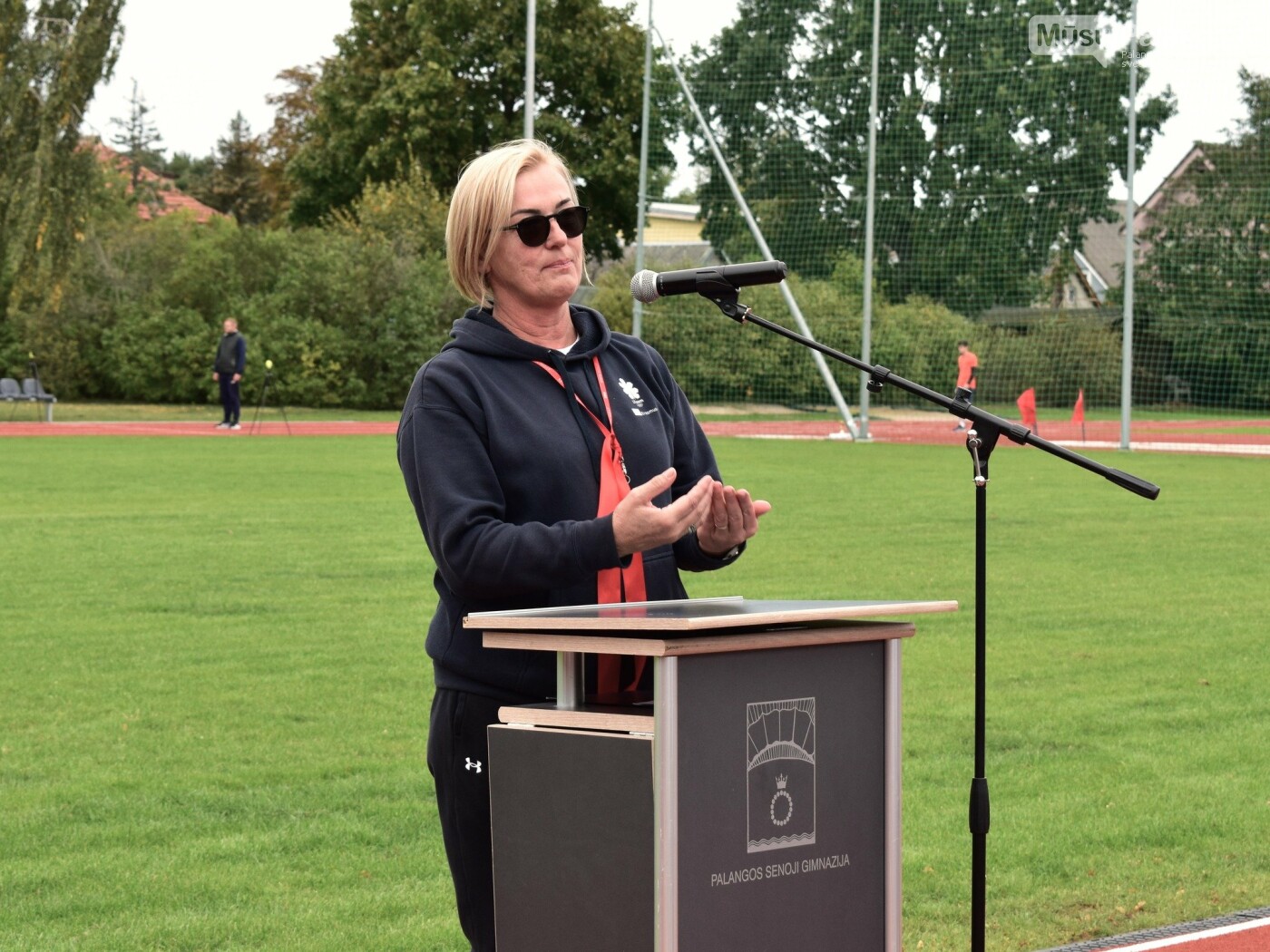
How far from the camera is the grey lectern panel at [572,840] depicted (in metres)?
2.71

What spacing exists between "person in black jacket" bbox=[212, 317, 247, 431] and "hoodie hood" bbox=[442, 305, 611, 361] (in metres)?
31.8

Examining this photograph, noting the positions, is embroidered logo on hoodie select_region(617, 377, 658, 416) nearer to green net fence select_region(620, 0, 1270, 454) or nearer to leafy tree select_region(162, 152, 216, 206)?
green net fence select_region(620, 0, 1270, 454)

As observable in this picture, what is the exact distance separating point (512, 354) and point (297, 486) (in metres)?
17.1

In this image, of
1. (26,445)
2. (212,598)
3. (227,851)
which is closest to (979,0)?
(26,445)

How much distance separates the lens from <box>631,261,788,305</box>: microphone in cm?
364

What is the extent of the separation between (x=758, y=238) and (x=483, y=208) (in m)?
31.3

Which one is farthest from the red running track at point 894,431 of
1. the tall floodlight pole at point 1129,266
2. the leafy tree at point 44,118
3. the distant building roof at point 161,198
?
the distant building roof at point 161,198

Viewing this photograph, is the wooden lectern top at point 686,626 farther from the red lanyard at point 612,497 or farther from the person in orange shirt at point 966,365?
the person in orange shirt at point 966,365

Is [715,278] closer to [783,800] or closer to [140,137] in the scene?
[783,800]

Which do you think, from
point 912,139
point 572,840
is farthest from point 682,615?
point 912,139

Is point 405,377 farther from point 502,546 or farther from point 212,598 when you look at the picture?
point 502,546

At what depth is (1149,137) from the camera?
31922 millimetres

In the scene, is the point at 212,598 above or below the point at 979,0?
below

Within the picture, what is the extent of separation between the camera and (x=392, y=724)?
764cm
